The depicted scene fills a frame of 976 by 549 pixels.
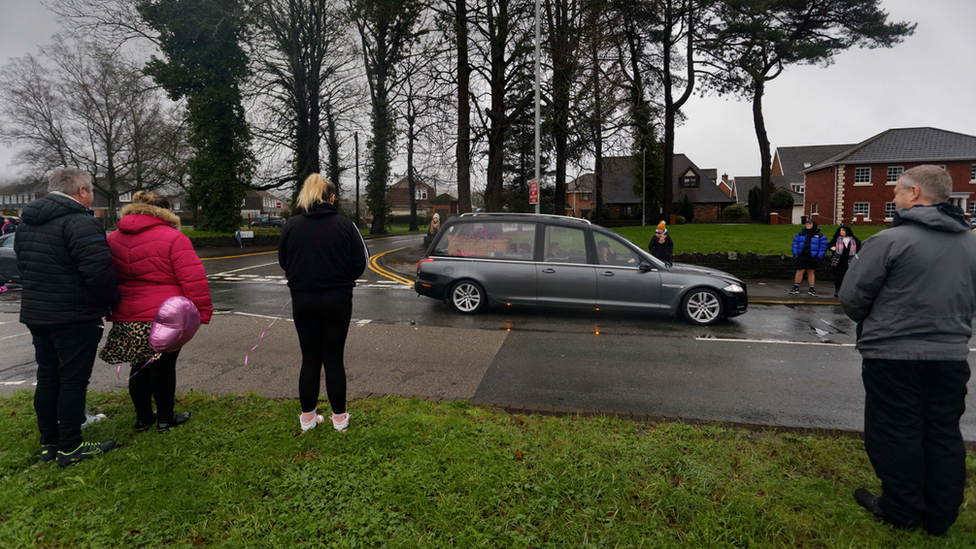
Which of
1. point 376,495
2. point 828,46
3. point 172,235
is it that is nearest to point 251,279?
point 172,235

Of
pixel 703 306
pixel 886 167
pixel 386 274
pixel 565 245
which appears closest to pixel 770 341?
pixel 703 306

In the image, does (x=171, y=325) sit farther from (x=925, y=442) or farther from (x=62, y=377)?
(x=925, y=442)

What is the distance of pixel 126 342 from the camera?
11.7 feet

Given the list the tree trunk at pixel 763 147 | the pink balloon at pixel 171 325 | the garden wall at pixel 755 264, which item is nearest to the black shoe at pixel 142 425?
the pink balloon at pixel 171 325

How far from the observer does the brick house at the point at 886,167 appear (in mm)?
38938

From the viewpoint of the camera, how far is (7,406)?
439 cm

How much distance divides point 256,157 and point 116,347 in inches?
1131

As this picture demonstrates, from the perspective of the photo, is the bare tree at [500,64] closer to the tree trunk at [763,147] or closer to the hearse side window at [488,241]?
the hearse side window at [488,241]

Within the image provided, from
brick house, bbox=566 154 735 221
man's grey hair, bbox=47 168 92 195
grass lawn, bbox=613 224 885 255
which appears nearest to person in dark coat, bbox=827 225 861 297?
grass lawn, bbox=613 224 885 255

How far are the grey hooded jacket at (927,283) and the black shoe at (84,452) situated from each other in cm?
485

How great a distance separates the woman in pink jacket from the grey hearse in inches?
230

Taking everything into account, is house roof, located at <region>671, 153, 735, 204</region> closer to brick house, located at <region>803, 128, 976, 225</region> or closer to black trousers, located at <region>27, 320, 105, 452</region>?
brick house, located at <region>803, 128, 976, 225</region>

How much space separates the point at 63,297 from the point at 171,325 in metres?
0.64

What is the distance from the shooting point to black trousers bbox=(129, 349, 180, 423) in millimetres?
3758
